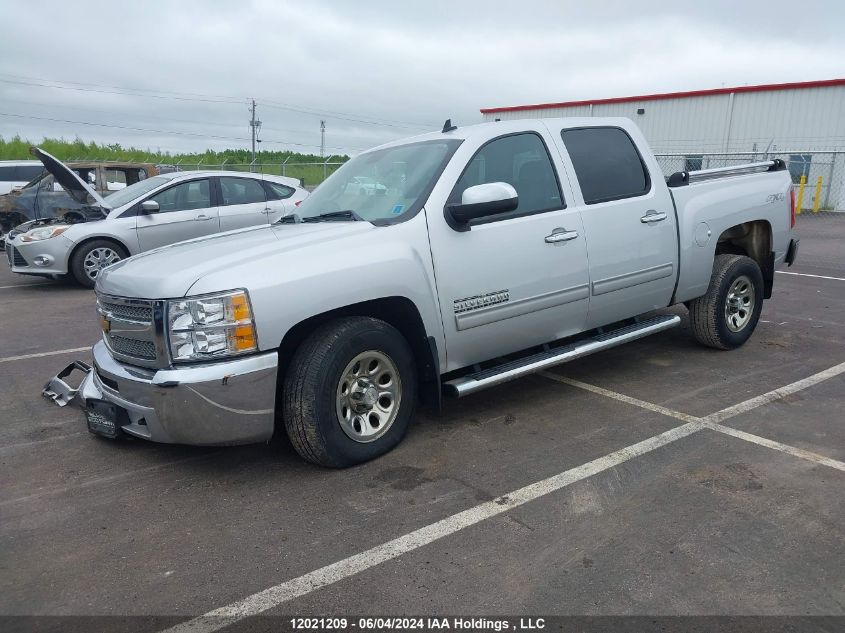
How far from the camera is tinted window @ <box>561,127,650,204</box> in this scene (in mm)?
5027

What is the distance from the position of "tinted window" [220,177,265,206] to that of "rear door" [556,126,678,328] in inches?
263

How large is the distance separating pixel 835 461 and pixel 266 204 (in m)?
8.60

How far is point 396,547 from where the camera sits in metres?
3.17

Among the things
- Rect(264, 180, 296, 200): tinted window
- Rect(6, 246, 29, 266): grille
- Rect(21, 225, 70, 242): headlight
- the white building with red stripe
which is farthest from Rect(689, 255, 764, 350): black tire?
the white building with red stripe

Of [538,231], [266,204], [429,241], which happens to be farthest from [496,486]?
[266,204]

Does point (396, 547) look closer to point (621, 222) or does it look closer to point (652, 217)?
point (621, 222)

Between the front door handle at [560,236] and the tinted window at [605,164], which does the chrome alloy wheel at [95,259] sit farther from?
the front door handle at [560,236]

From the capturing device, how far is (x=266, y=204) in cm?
1076

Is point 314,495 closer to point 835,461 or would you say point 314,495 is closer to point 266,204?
point 835,461

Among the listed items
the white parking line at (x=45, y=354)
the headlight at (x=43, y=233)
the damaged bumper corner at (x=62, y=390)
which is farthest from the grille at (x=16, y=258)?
the damaged bumper corner at (x=62, y=390)

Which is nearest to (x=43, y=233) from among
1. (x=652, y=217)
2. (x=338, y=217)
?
(x=338, y=217)

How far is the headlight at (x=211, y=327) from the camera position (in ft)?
11.4

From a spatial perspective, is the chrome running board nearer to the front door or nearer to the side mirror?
the front door

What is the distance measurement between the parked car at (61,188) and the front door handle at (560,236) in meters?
10.2
